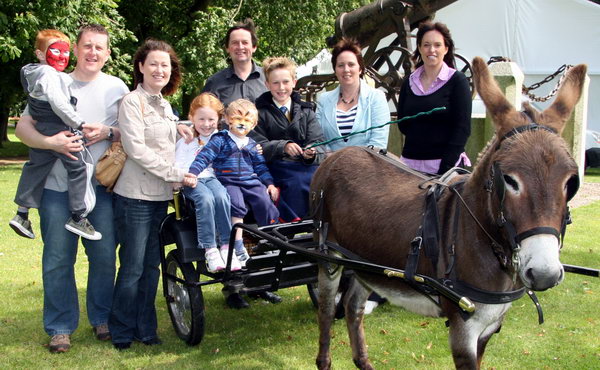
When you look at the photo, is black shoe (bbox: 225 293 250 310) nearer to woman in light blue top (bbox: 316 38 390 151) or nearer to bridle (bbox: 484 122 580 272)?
woman in light blue top (bbox: 316 38 390 151)

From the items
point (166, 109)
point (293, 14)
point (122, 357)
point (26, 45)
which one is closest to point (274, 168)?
point (166, 109)

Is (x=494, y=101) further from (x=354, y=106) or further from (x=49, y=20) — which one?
(x=49, y=20)

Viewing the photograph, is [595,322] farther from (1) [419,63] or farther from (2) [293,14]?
(2) [293,14]

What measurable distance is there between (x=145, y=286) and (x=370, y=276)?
2.10 m

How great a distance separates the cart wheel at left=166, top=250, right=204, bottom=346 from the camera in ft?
15.5

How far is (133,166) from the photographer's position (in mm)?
4566

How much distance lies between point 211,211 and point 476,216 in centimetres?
213

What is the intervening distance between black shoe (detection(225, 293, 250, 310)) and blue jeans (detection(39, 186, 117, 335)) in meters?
1.42

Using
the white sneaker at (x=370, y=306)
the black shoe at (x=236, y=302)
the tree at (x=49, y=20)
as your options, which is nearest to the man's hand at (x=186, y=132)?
the black shoe at (x=236, y=302)

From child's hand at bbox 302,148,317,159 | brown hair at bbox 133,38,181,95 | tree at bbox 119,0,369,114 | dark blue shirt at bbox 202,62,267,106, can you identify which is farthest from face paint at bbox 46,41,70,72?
tree at bbox 119,0,369,114

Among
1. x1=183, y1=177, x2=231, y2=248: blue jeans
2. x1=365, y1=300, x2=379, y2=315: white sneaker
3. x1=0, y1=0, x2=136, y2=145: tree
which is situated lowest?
x1=365, y1=300, x2=379, y2=315: white sneaker

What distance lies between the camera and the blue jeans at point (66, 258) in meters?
4.56

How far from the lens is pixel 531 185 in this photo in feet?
8.49

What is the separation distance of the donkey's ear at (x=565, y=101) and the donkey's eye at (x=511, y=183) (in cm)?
41
